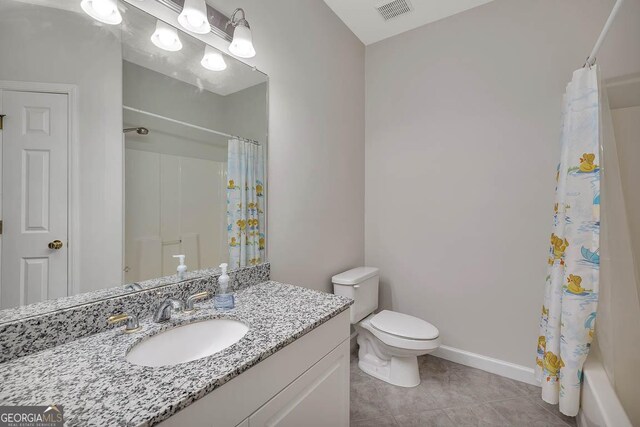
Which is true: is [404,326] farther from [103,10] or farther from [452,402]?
[103,10]

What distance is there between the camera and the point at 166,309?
979 millimetres

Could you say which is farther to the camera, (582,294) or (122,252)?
(582,294)

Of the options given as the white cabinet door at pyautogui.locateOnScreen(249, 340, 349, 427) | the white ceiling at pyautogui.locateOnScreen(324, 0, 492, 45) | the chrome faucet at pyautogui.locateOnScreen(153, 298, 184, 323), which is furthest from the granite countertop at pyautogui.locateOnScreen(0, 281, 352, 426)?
the white ceiling at pyautogui.locateOnScreen(324, 0, 492, 45)

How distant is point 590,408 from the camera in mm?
1195

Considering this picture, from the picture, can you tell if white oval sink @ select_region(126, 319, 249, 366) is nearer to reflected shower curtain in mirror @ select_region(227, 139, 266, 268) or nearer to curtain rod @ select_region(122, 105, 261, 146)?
reflected shower curtain in mirror @ select_region(227, 139, 266, 268)

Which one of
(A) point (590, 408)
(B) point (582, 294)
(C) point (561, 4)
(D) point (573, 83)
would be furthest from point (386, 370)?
(C) point (561, 4)

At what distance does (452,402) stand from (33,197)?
223cm

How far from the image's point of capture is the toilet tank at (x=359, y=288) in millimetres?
1949

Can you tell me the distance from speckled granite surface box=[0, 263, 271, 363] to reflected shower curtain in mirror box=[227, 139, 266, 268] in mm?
282

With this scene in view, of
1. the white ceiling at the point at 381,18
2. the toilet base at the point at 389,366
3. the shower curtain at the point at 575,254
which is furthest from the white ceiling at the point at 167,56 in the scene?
the toilet base at the point at 389,366

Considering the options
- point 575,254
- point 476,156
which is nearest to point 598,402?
point 575,254

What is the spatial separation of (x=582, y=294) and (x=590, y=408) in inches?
19.0

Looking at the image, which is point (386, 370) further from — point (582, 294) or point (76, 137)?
point (76, 137)

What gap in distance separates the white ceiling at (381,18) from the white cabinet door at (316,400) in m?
2.21
